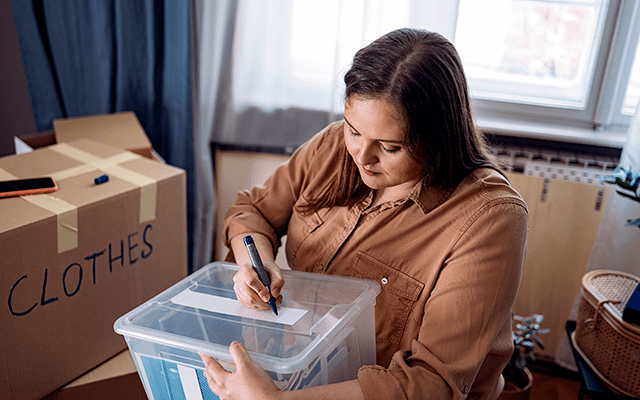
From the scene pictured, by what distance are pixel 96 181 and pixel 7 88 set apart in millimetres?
1340

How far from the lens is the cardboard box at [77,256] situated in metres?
0.83

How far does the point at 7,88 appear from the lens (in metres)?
1.98

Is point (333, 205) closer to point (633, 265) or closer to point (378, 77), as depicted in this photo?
point (378, 77)

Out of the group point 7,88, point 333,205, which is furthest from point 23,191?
point 7,88

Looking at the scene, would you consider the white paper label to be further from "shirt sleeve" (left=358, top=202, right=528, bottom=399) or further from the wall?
the wall

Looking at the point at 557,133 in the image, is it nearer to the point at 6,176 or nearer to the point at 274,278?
the point at 274,278

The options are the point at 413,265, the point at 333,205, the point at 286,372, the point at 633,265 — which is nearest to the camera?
the point at 286,372

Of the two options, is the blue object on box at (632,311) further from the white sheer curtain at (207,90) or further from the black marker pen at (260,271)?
the white sheer curtain at (207,90)

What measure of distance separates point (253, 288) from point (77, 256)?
1.27 feet

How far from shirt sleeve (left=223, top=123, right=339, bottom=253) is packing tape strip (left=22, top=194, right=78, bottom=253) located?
0.95 feet

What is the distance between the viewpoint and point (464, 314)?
722 mm

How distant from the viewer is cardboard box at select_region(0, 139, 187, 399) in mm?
830

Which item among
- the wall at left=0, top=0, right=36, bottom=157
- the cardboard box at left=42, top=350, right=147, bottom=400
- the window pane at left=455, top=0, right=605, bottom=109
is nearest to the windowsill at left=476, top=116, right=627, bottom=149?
the window pane at left=455, top=0, right=605, bottom=109

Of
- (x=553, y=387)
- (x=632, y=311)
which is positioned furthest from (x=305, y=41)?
(x=553, y=387)
